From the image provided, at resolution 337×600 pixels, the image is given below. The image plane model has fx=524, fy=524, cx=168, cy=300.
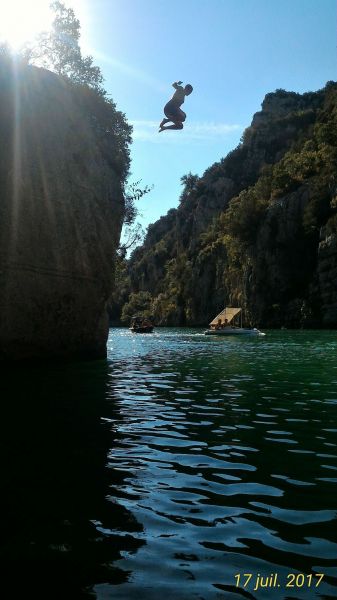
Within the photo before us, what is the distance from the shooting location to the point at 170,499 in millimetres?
6367

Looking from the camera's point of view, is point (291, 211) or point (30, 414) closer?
point (30, 414)

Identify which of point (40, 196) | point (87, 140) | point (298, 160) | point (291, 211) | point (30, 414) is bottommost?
point (30, 414)

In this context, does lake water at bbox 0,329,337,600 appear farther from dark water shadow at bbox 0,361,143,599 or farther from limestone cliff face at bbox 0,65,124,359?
limestone cliff face at bbox 0,65,124,359

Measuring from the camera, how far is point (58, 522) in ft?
18.4

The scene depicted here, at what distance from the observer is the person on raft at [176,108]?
12.2m

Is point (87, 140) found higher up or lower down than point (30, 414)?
higher up

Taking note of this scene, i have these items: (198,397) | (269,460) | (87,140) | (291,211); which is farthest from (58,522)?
(291,211)

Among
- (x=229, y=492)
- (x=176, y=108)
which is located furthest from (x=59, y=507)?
(x=176, y=108)

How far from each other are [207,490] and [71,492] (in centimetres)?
172

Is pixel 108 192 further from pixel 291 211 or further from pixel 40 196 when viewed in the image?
pixel 291 211

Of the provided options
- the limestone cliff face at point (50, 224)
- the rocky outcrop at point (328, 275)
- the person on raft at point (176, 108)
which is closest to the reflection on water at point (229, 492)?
the person on raft at point (176, 108)
